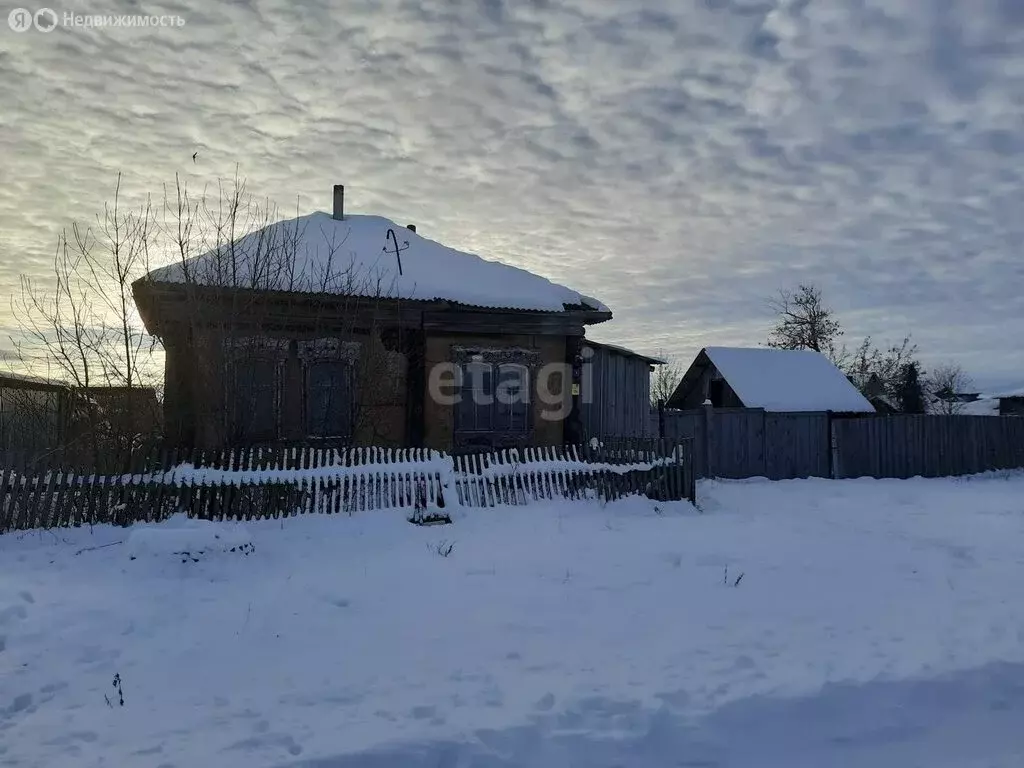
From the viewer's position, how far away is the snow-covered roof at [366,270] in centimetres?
1072

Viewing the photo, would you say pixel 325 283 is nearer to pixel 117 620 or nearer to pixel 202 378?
pixel 202 378

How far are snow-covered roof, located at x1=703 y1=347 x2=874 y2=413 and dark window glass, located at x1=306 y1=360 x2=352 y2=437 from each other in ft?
40.4

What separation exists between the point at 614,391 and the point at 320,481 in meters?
8.73

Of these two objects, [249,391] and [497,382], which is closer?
[249,391]

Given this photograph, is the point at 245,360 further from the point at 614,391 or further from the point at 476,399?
the point at 614,391

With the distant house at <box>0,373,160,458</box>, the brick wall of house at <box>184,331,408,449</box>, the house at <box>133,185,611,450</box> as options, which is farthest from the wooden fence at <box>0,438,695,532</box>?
the house at <box>133,185,611,450</box>

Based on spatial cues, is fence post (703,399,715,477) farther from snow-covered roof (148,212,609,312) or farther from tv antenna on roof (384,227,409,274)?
tv antenna on roof (384,227,409,274)

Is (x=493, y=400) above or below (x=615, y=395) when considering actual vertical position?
below

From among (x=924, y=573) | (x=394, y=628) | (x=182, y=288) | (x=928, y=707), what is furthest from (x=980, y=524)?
(x=182, y=288)

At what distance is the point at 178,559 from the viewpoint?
6.63 m

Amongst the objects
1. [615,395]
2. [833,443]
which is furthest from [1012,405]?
[615,395]

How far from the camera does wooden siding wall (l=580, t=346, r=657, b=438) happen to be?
15.3 m

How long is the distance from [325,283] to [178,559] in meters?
5.85

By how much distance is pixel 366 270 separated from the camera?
12.9 metres
